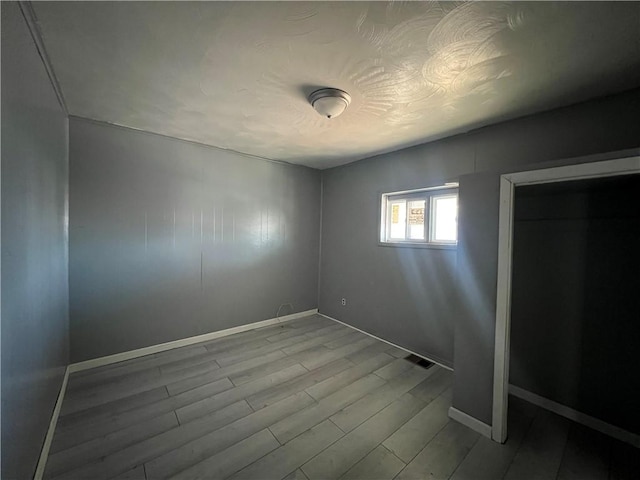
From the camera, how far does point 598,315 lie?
1804 mm

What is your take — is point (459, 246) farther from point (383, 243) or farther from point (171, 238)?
point (171, 238)

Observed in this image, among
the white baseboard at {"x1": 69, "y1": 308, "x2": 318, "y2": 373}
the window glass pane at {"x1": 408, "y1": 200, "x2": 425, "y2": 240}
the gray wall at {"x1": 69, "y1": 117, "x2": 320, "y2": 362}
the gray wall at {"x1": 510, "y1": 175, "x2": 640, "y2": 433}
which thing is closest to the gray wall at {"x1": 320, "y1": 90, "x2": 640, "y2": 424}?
the window glass pane at {"x1": 408, "y1": 200, "x2": 425, "y2": 240}

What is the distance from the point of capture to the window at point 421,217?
8.89ft

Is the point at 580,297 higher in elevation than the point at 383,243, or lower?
lower

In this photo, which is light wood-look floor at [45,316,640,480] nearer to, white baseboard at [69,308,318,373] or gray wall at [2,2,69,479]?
white baseboard at [69,308,318,373]

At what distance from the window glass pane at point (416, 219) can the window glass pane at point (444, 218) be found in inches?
6.0

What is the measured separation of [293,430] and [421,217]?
→ 252cm

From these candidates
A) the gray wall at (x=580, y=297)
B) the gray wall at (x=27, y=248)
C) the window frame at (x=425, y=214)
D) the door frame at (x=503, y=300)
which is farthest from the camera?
the window frame at (x=425, y=214)

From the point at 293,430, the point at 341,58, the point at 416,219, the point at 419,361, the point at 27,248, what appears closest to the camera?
the point at 27,248

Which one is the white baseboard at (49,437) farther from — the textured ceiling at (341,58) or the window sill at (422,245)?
the window sill at (422,245)

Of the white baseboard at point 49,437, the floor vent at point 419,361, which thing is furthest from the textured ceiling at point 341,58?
the floor vent at point 419,361

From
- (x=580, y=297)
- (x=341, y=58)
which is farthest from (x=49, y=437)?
(x=580, y=297)

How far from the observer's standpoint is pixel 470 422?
5.82 feet

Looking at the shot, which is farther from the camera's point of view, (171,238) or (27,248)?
(171,238)
